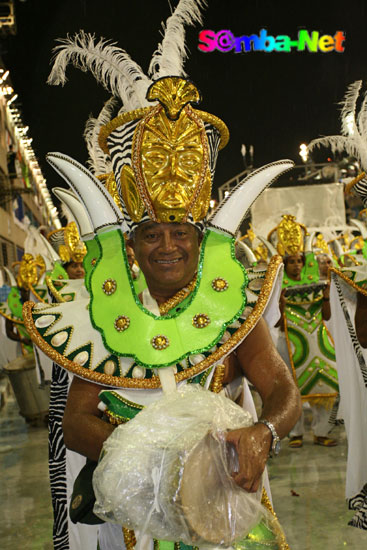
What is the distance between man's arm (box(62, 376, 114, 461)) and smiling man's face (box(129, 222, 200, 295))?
378 millimetres

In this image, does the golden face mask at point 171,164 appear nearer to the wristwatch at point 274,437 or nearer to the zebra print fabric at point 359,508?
the wristwatch at point 274,437

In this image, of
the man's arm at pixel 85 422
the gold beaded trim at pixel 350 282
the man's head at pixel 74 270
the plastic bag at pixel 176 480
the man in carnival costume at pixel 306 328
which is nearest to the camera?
the plastic bag at pixel 176 480

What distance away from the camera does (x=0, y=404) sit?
975 centimetres

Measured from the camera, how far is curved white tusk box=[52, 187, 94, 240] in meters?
2.32

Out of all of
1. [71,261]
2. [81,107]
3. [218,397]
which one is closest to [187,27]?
[81,107]

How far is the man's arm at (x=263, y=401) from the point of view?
1.68 metres

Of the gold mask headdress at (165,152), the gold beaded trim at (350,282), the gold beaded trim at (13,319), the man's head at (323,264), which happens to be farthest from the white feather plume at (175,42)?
the gold beaded trim at (13,319)

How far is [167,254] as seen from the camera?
6.75ft

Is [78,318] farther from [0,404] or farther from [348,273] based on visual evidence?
[0,404]

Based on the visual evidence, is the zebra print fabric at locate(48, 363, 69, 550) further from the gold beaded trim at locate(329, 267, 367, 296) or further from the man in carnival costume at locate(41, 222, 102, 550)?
the gold beaded trim at locate(329, 267, 367, 296)

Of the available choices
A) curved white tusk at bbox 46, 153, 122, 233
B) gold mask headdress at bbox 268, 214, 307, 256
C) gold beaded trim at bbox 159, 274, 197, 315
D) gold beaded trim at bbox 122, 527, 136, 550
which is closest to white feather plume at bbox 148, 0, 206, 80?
curved white tusk at bbox 46, 153, 122, 233

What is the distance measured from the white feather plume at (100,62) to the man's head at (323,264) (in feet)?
17.1

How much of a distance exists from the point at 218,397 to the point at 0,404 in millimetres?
8584

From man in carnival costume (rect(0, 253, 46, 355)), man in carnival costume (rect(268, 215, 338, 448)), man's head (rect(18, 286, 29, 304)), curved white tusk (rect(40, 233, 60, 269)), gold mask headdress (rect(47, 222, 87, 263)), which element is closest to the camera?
gold mask headdress (rect(47, 222, 87, 263))
